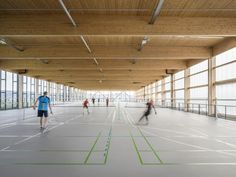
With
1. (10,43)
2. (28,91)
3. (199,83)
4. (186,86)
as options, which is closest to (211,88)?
(199,83)

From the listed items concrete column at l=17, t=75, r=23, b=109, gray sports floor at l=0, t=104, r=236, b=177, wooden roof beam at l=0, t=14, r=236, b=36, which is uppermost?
wooden roof beam at l=0, t=14, r=236, b=36

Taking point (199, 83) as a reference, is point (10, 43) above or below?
above

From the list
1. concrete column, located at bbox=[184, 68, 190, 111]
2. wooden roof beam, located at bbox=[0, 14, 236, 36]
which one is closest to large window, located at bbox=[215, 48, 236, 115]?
wooden roof beam, located at bbox=[0, 14, 236, 36]

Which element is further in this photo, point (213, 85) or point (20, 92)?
point (20, 92)

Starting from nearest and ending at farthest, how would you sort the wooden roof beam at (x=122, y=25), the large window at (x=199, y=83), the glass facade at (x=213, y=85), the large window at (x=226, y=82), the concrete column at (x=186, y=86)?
1. the wooden roof beam at (x=122, y=25)
2. the large window at (x=226, y=82)
3. the glass facade at (x=213, y=85)
4. the large window at (x=199, y=83)
5. the concrete column at (x=186, y=86)

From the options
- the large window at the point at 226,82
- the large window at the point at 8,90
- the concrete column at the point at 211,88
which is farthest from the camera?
the large window at the point at 8,90

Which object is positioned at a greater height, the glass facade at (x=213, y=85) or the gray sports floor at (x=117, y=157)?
the glass facade at (x=213, y=85)

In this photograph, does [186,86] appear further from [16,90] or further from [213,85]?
[16,90]

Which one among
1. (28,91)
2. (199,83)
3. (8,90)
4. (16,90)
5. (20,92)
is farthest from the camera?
(28,91)

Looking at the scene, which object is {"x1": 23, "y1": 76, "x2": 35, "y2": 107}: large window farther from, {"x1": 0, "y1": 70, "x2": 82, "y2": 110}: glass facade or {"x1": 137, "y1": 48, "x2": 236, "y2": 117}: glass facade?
{"x1": 137, "y1": 48, "x2": 236, "y2": 117}: glass facade

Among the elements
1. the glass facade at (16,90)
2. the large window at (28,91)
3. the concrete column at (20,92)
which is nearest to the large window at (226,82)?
the glass facade at (16,90)

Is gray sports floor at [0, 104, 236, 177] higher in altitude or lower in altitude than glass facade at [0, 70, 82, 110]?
lower

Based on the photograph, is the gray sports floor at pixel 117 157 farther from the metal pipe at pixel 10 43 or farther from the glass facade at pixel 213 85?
the glass facade at pixel 213 85

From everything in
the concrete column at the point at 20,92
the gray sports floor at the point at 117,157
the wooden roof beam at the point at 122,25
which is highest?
the wooden roof beam at the point at 122,25
